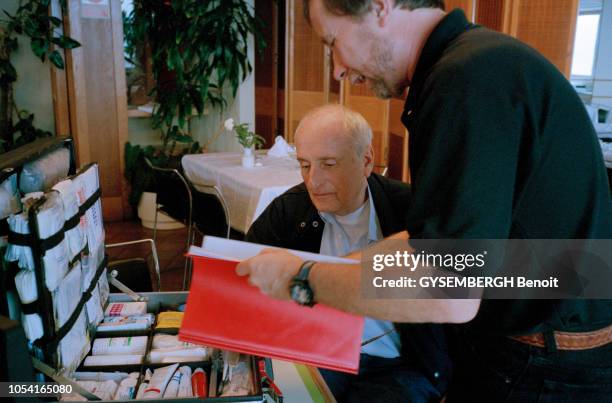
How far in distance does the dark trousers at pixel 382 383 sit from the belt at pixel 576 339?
539 mm

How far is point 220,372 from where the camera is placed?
108 centimetres

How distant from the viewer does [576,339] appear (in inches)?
36.3

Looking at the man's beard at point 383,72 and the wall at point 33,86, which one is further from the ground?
the man's beard at point 383,72

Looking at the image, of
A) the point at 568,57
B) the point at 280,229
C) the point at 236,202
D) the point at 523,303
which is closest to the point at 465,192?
the point at 523,303

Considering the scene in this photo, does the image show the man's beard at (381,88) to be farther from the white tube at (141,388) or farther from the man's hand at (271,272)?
the white tube at (141,388)

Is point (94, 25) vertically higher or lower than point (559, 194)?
higher

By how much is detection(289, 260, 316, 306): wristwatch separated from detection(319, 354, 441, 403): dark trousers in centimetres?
66

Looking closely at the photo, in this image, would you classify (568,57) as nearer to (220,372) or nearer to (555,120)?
(555,120)

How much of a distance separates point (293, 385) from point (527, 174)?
679 mm

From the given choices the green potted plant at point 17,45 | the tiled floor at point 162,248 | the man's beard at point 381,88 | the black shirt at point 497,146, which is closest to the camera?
the black shirt at point 497,146

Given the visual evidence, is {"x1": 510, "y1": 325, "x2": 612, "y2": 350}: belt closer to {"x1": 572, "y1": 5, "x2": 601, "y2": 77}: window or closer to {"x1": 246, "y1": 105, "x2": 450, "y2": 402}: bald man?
{"x1": 246, "y1": 105, "x2": 450, "y2": 402}: bald man

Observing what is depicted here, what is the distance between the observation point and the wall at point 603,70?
20.7 ft

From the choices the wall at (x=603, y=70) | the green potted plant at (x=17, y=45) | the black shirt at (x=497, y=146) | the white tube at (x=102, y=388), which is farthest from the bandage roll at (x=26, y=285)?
the wall at (x=603, y=70)

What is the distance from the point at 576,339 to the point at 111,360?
0.87 meters
